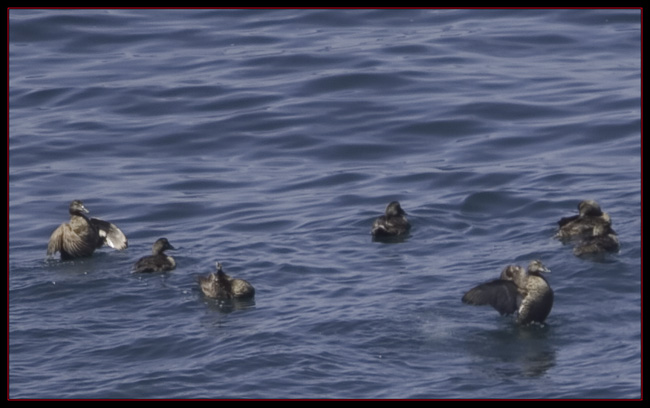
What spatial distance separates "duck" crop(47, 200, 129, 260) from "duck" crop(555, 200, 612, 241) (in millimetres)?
5315

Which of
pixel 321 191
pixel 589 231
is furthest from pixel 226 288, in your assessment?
pixel 321 191

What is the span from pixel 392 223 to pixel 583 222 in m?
2.36

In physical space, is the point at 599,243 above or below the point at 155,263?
above

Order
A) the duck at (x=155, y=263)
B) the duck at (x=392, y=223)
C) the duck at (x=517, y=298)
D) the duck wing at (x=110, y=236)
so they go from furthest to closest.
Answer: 1. the duck wing at (x=110, y=236)
2. the duck at (x=392, y=223)
3. the duck at (x=155, y=263)
4. the duck at (x=517, y=298)

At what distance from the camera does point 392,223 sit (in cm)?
1791

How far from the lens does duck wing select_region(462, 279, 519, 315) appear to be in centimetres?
1426

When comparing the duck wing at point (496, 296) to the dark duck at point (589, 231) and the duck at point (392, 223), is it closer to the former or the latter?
the dark duck at point (589, 231)

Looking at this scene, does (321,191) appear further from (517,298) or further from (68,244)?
(517,298)

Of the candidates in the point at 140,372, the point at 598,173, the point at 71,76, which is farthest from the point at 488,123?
the point at 140,372

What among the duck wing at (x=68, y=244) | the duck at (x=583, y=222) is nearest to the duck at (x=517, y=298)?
the duck at (x=583, y=222)

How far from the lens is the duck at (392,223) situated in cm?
1780

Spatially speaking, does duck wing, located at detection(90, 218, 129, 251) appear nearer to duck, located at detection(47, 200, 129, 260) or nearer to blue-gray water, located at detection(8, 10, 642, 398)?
duck, located at detection(47, 200, 129, 260)

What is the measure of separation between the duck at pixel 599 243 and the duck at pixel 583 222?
0.23 feet

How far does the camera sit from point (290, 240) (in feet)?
→ 59.5
